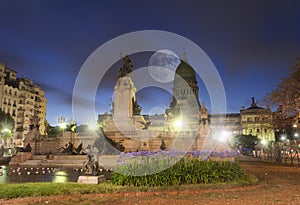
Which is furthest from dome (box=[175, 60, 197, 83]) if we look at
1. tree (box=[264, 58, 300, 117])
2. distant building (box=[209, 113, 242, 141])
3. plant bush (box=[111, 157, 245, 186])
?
plant bush (box=[111, 157, 245, 186])

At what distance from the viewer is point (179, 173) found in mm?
10766

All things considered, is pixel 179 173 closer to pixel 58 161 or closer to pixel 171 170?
pixel 171 170

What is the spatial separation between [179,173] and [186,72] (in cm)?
11195

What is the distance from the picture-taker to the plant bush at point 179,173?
1046 cm

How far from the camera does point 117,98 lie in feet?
128

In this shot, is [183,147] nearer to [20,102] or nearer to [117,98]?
[117,98]

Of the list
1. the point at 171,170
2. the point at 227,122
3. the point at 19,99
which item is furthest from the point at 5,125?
the point at 227,122

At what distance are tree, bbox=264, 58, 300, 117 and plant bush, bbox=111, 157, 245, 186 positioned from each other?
39.0ft

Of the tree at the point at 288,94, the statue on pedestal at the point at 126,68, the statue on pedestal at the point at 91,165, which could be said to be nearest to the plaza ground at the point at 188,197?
the statue on pedestal at the point at 91,165

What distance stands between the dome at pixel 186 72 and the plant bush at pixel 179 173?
106899 mm

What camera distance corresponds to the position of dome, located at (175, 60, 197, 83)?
11844cm

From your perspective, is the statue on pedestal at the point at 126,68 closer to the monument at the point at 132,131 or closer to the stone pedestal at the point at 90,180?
the monument at the point at 132,131

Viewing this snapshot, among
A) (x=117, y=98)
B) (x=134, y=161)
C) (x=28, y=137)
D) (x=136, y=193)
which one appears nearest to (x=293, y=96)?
(x=134, y=161)

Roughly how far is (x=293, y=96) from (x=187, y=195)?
55.3 ft
